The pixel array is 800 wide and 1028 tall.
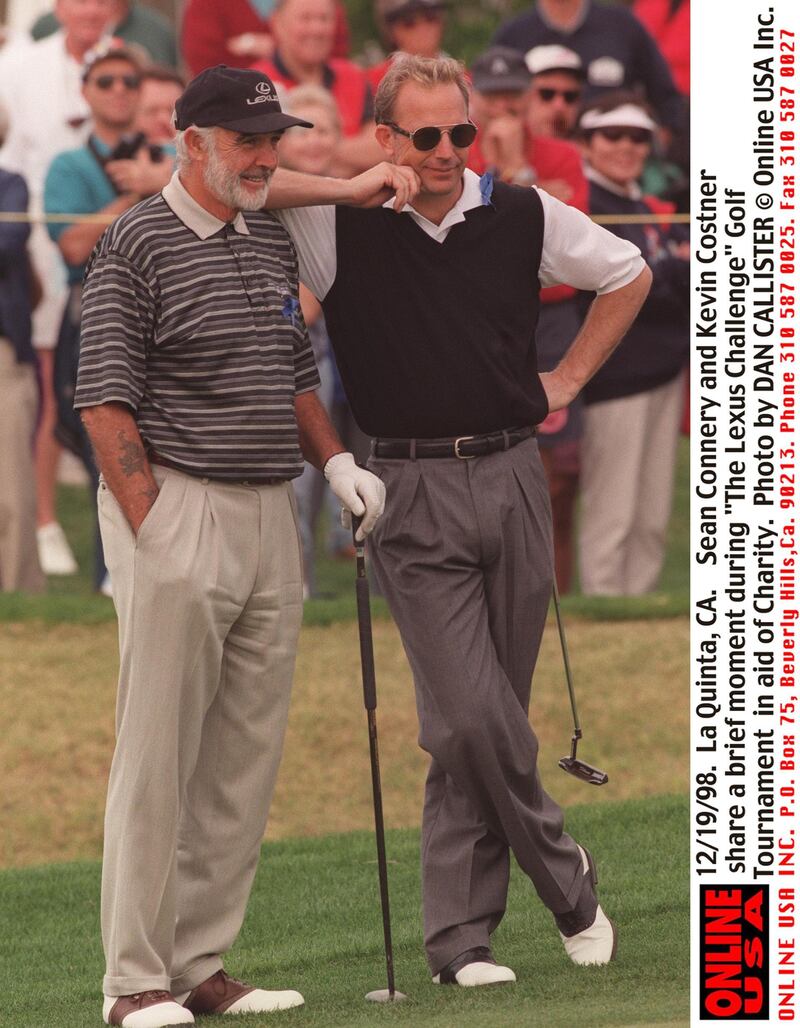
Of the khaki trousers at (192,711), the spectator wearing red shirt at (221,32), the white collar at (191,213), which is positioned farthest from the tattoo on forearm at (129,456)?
the spectator wearing red shirt at (221,32)

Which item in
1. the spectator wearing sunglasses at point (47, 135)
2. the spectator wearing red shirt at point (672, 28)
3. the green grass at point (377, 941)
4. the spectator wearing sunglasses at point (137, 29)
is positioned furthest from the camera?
the spectator wearing red shirt at point (672, 28)

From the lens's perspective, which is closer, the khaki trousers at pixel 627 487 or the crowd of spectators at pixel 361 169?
the crowd of spectators at pixel 361 169

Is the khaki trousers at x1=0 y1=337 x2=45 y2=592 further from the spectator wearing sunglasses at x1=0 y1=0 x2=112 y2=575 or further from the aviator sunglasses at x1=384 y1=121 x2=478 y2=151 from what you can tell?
the aviator sunglasses at x1=384 y1=121 x2=478 y2=151

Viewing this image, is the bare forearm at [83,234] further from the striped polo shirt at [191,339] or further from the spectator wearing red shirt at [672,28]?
the striped polo shirt at [191,339]

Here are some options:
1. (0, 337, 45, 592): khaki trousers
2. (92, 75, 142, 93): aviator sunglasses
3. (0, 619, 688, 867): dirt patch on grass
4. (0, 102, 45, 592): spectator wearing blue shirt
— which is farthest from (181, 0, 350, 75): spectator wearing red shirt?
(0, 619, 688, 867): dirt patch on grass

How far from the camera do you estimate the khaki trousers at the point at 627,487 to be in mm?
11555

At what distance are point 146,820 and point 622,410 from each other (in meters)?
6.26

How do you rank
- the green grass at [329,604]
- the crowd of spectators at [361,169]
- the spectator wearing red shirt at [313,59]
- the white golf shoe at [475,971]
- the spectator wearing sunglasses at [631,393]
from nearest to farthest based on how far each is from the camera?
1. the white golf shoe at [475,971]
2. the green grass at [329,604]
3. the crowd of spectators at [361,169]
4. the spectator wearing sunglasses at [631,393]
5. the spectator wearing red shirt at [313,59]

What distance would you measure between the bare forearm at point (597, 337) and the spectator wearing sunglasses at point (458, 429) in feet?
0.70

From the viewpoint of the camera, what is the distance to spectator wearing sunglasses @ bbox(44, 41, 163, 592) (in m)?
11.3

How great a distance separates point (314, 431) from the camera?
19.6 ft

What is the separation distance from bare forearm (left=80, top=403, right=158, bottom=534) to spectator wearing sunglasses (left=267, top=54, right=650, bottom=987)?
Result: 722mm

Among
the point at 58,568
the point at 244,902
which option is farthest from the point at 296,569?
the point at 58,568
